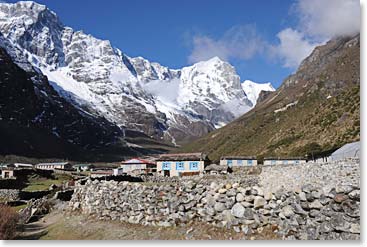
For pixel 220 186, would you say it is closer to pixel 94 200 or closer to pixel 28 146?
pixel 94 200

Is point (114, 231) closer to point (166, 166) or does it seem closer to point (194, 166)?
point (194, 166)

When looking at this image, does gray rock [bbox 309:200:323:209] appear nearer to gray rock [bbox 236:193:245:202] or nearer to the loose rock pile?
the loose rock pile

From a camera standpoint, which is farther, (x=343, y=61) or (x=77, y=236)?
(x=343, y=61)

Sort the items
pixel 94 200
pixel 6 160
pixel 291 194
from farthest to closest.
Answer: pixel 6 160
pixel 94 200
pixel 291 194

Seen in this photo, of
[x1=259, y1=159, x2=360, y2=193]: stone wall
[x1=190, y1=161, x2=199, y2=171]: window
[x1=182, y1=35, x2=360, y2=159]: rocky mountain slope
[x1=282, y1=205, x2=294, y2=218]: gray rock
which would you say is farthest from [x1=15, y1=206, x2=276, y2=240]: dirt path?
[x1=190, y1=161, x2=199, y2=171]: window

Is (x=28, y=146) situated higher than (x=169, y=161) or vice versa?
(x=28, y=146)

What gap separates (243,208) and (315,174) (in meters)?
10.2

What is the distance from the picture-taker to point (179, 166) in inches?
A: 2596

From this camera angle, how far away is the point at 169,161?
219ft

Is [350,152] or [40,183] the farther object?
[40,183]

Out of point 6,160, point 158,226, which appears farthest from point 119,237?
point 6,160

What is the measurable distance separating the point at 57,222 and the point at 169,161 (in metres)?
53.0

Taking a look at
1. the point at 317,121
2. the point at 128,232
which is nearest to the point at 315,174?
the point at 128,232

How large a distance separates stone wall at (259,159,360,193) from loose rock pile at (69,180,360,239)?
5.58 ft
